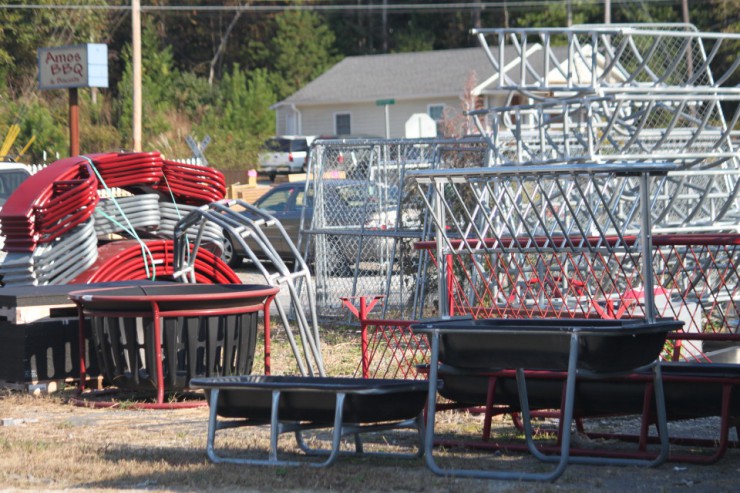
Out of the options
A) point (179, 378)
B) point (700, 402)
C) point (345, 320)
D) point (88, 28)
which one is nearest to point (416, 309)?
point (345, 320)

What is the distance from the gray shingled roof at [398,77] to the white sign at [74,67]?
28.0 m

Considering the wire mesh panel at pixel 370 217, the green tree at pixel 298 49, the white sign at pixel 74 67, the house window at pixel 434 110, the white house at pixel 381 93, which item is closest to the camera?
the wire mesh panel at pixel 370 217

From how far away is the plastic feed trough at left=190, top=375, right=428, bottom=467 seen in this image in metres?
6.47

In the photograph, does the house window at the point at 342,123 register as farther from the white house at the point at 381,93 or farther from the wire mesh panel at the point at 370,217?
the wire mesh panel at the point at 370,217

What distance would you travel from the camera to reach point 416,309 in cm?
1314

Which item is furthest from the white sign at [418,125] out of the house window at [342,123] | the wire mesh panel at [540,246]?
the house window at [342,123]

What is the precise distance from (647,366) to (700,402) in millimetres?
481

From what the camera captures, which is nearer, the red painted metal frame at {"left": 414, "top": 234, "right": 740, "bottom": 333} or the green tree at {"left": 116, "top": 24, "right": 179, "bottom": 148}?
the red painted metal frame at {"left": 414, "top": 234, "right": 740, "bottom": 333}

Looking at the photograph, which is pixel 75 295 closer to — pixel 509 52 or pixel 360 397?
pixel 360 397

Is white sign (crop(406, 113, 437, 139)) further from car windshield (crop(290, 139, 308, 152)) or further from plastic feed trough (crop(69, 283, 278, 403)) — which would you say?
plastic feed trough (crop(69, 283, 278, 403))

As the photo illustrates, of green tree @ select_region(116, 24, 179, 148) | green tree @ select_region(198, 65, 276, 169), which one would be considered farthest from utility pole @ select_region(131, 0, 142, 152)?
green tree @ select_region(198, 65, 276, 169)

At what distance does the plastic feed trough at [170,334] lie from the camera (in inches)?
346

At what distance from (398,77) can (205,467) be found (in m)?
47.0

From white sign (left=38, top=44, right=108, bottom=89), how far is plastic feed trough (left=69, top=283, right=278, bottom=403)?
44.0 ft
